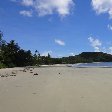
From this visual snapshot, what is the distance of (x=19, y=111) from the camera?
8273mm

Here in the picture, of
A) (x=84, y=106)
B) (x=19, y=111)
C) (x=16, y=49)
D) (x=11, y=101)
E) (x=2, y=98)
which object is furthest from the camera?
(x=16, y=49)

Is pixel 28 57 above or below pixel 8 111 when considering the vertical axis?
above

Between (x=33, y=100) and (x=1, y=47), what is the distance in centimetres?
7344

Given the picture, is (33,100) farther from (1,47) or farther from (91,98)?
(1,47)

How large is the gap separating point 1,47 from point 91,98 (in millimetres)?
73484

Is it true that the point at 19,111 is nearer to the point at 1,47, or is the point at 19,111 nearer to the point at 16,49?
the point at 1,47

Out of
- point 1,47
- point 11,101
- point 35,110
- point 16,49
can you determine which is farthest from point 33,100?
point 16,49

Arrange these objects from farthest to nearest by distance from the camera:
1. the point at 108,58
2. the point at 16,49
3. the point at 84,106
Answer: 1. the point at 108,58
2. the point at 16,49
3. the point at 84,106

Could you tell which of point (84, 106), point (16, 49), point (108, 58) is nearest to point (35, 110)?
point (84, 106)

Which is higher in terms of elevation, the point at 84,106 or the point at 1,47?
the point at 1,47

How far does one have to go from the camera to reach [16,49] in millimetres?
98875

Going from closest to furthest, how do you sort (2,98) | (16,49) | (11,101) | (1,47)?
(11,101)
(2,98)
(1,47)
(16,49)

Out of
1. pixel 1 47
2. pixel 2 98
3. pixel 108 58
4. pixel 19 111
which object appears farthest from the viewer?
pixel 108 58

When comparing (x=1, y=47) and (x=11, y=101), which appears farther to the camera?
(x=1, y=47)
